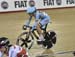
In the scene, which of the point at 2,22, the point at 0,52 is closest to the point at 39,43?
the point at 0,52

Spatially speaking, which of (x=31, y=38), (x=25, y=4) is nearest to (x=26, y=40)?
(x=31, y=38)

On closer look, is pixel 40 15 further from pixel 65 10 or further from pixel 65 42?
pixel 65 10

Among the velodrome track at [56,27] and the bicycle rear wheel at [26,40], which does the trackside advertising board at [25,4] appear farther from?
the bicycle rear wheel at [26,40]

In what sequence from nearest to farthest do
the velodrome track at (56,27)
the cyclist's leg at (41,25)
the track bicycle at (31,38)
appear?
the cyclist's leg at (41,25) → the track bicycle at (31,38) → the velodrome track at (56,27)

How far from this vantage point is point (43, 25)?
38.2 ft

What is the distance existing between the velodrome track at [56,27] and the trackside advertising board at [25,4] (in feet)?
1.15

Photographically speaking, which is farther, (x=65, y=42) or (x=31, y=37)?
(x=65, y=42)

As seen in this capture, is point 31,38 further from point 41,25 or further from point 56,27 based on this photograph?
point 56,27

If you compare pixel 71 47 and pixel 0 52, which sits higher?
pixel 0 52

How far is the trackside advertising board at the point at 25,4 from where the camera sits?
20000 mm

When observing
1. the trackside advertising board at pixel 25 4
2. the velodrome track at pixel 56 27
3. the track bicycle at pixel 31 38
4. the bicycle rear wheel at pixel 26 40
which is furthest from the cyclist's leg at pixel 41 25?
the trackside advertising board at pixel 25 4

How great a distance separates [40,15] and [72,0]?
9.66 metres

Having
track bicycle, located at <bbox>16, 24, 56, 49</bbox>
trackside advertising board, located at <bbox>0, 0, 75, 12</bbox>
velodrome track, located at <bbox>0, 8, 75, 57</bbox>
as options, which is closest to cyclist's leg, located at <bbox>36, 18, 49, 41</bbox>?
track bicycle, located at <bbox>16, 24, 56, 49</bbox>

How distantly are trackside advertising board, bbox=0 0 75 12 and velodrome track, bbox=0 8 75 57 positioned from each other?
0.35 m
